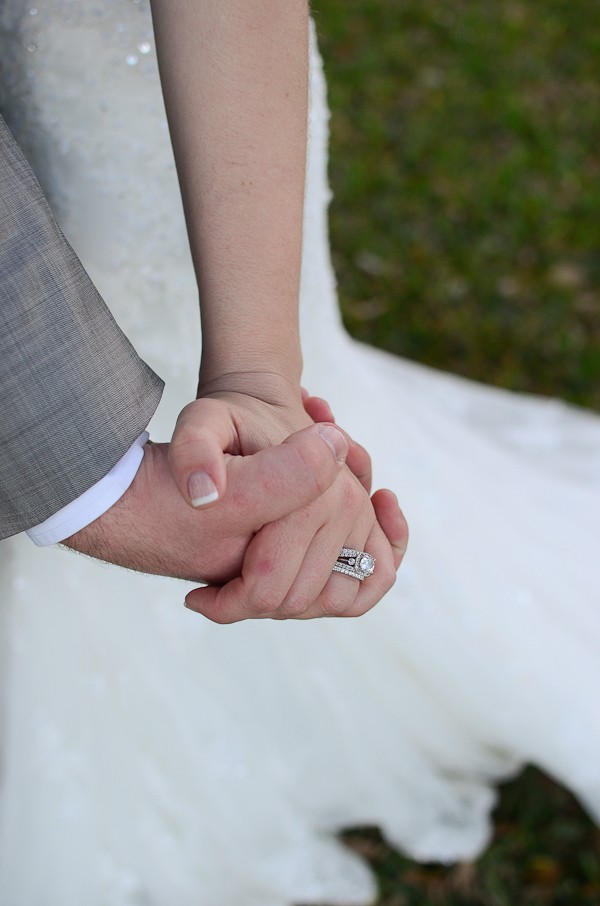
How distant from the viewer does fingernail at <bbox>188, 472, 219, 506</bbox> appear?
1.06 m

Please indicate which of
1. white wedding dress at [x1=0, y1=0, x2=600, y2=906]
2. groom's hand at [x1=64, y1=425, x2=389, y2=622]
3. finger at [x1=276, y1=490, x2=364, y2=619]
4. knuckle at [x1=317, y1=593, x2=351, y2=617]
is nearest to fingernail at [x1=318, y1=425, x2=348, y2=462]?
groom's hand at [x1=64, y1=425, x2=389, y2=622]

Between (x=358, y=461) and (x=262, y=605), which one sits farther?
(x=358, y=461)

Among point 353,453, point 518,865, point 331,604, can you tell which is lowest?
point 518,865

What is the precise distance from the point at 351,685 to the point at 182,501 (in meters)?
1.00

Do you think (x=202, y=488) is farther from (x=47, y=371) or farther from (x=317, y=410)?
(x=317, y=410)

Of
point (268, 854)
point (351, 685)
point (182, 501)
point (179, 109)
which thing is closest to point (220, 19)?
point (179, 109)

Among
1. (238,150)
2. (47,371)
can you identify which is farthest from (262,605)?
(238,150)

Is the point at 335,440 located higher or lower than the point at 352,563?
higher

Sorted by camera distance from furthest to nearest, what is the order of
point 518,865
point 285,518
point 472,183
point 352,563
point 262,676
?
1. point 472,183
2. point 518,865
3. point 262,676
4. point 352,563
5. point 285,518

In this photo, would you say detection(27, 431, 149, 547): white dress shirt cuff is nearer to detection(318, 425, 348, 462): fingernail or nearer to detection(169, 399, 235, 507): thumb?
detection(169, 399, 235, 507): thumb

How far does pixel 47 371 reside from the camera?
3.52 feet

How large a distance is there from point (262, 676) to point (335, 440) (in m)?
0.97

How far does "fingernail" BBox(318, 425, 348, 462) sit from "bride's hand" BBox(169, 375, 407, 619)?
0.23ft

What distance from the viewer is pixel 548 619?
2031 mm
